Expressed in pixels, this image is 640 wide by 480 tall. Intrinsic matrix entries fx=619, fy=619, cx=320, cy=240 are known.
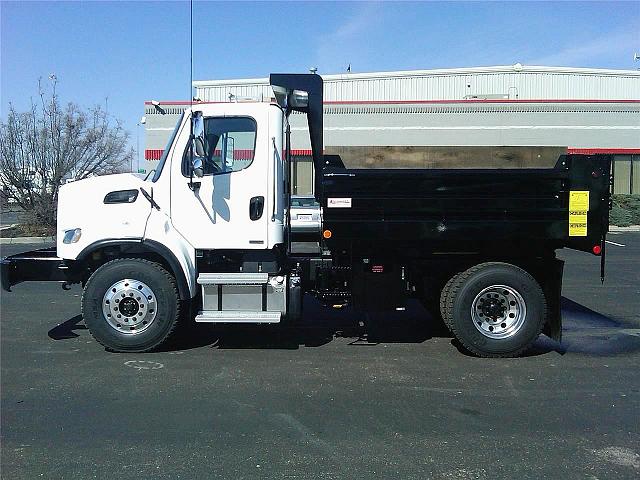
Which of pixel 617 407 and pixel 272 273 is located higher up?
pixel 272 273

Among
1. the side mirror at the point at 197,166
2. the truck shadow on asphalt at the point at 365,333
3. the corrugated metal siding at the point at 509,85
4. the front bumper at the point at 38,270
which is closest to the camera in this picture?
the side mirror at the point at 197,166

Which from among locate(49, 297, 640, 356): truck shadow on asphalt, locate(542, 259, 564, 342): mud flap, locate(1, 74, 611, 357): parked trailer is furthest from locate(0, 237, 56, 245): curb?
locate(542, 259, 564, 342): mud flap

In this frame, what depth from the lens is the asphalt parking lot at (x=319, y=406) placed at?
4.18m

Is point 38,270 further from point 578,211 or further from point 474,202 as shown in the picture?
point 578,211

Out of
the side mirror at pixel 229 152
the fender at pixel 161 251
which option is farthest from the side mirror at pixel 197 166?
the fender at pixel 161 251

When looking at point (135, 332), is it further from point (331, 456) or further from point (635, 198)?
point (635, 198)

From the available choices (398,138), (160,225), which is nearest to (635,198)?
(398,138)

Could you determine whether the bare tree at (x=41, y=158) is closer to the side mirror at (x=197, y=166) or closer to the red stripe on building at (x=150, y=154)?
the red stripe on building at (x=150, y=154)

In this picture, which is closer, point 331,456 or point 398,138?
point 331,456

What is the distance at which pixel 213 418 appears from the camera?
4969mm

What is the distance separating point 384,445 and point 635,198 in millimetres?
28237

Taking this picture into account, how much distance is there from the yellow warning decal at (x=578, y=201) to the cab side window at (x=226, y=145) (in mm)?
3485

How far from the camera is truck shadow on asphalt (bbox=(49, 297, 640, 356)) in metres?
7.25

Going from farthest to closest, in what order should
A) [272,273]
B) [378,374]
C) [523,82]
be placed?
[523,82], [272,273], [378,374]
